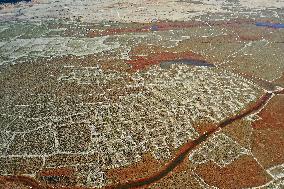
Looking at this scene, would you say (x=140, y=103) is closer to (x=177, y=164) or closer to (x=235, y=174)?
(x=177, y=164)

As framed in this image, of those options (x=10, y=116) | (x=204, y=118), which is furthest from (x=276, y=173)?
(x=10, y=116)

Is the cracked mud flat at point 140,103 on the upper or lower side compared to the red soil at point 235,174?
upper

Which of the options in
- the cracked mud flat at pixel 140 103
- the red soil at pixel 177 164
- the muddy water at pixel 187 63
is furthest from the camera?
the muddy water at pixel 187 63

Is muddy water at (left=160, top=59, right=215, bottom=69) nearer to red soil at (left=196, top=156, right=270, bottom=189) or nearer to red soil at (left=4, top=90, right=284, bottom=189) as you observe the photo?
red soil at (left=4, top=90, right=284, bottom=189)

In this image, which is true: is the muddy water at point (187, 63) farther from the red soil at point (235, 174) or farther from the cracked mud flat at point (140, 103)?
the red soil at point (235, 174)

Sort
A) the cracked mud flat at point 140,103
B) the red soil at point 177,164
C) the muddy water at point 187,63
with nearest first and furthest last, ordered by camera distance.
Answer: the red soil at point 177,164, the cracked mud flat at point 140,103, the muddy water at point 187,63

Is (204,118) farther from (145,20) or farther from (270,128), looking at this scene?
(145,20)

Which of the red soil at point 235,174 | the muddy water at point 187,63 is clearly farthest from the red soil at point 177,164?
the muddy water at point 187,63

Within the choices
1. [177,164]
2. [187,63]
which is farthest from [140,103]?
[187,63]
